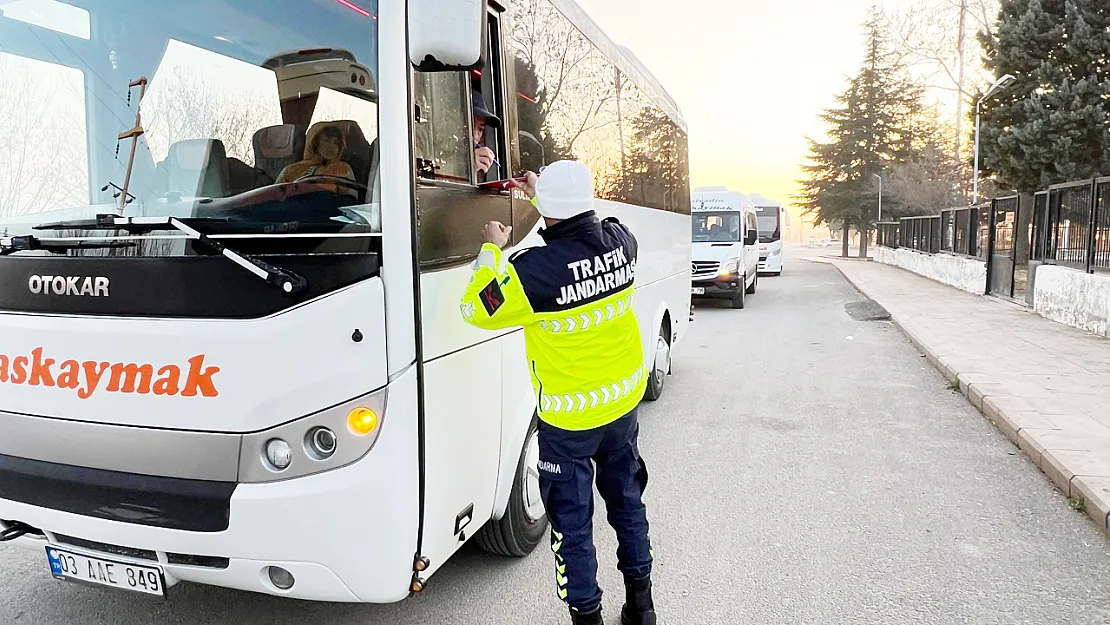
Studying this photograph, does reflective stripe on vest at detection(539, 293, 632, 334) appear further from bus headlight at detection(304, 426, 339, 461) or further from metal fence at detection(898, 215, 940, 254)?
metal fence at detection(898, 215, 940, 254)

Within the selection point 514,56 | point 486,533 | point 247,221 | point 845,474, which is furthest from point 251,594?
point 845,474

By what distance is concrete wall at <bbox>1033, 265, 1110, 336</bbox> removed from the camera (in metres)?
11.2

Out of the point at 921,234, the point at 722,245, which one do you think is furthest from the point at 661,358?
the point at 921,234

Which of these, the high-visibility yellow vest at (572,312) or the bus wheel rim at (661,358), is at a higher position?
the high-visibility yellow vest at (572,312)

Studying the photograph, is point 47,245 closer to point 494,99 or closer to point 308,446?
point 308,446

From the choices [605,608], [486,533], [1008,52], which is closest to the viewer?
[605,608]

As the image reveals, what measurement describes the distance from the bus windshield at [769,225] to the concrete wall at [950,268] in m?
5.08

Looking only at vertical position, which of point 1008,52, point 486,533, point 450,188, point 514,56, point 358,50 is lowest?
point 486,533

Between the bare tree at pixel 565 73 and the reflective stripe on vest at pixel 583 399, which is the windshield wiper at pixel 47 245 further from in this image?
the bare tree at pixel 565 73

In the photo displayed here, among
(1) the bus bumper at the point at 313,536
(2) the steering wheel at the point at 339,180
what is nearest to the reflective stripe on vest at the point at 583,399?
(1) the bus bumper at the point at 313,536

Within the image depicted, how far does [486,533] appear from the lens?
12.7ft

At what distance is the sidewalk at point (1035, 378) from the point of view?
17.5ft

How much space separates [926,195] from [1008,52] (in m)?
18.9

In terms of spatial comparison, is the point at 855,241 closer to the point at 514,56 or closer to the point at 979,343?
the point at 979,343
